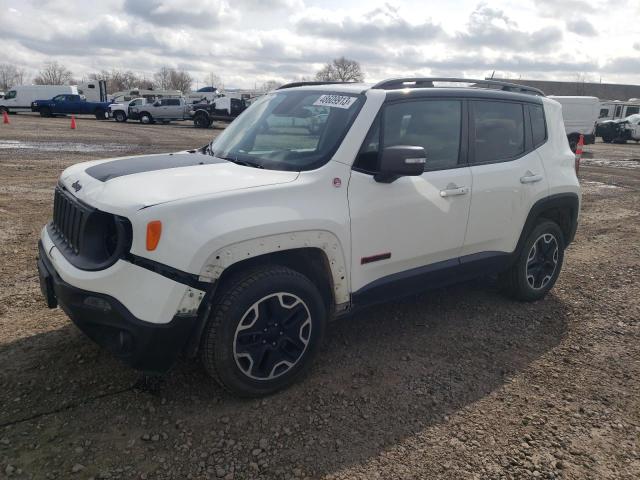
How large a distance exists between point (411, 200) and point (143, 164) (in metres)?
1.81

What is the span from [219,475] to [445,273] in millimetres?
2189

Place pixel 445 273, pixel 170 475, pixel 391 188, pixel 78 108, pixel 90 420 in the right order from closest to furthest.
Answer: pixel 170 475 < pixel 90 420 < pixel 391 188 < pixel 445 273 < pixel 78 108

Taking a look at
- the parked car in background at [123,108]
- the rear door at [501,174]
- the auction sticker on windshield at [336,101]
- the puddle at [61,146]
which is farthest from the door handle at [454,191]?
the parked car in background at [123,108]

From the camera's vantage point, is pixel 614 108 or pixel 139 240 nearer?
pixel 139 240

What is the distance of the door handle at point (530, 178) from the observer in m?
4.28

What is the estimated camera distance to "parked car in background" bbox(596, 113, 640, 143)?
27375mm

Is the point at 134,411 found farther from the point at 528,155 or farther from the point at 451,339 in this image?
the point at 528,155

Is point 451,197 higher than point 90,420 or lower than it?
higher

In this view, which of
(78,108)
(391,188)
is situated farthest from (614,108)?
(391,188)

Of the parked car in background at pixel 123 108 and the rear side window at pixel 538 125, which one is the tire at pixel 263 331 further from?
the parked car in background at pixel 123 108

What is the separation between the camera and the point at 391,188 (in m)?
3.39

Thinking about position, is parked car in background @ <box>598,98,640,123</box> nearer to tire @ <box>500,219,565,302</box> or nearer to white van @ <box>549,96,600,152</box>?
white van @ <box>549,96,600,152</box>

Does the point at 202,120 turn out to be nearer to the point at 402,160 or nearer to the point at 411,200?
the point at 411,200

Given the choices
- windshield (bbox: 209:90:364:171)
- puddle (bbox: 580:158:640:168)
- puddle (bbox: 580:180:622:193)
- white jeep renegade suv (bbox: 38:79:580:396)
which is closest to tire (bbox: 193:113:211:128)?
puddle (bbox: 580:158:640:168)
